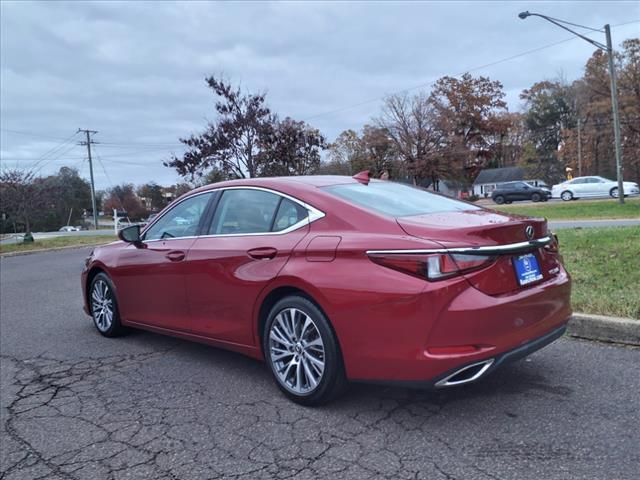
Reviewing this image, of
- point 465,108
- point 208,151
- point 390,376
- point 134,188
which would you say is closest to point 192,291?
point 390,376

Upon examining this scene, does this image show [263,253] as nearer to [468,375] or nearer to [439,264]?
[439,264]

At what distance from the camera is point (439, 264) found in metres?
2.91

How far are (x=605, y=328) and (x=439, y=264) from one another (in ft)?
8.32

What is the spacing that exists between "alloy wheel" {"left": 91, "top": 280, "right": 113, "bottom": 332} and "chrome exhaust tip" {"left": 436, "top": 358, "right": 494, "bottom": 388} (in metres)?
3.81

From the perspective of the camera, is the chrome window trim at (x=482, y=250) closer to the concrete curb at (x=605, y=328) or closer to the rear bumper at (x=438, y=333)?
the rear bumper at (x=438, y=333)

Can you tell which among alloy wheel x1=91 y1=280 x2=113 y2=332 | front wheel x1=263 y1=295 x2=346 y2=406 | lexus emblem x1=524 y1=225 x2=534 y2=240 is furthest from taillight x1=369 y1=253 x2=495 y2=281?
alloy wheel x1=91 y1=280 x2=113 y2=332

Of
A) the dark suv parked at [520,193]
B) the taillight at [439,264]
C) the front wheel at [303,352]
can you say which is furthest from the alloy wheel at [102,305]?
the dark suv parked at [520,193]

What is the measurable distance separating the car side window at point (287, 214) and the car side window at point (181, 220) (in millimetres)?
990

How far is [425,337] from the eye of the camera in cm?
289

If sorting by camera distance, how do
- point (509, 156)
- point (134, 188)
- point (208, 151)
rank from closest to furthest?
point (208, 151) → point (509, 156) → point (134, 188)

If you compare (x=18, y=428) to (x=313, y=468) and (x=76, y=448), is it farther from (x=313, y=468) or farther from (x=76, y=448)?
(x=313, y=468)

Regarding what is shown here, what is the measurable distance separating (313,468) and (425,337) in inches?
35.4

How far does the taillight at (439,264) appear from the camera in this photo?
2.91 m

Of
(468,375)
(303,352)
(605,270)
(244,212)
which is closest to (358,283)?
(303,352)
